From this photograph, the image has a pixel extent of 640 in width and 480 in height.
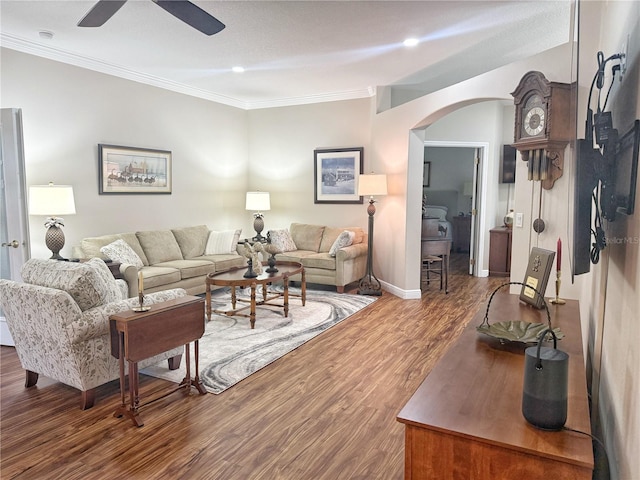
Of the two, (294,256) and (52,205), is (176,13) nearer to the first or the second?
(52,205)

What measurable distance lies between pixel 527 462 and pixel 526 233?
2.58 m

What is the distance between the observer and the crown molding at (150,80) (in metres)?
4.36

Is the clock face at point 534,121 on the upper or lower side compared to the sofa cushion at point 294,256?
upper

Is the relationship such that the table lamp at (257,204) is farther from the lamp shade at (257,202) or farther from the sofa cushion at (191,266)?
the sofa cushion at (191,266)

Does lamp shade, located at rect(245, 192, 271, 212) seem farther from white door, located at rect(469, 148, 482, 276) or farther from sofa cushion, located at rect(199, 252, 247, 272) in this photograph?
white door, located at rect(469, 148, 482, 276)

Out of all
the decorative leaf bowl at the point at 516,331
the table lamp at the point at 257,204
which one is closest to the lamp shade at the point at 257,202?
the table lamp at the point at 257,204

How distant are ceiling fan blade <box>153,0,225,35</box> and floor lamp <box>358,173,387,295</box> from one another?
10.2ft

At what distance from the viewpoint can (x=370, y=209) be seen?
5863 millimetres

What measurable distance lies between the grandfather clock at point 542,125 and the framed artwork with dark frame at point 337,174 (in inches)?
140

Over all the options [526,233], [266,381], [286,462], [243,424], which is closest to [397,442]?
[286,462]

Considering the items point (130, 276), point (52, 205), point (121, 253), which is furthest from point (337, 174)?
point (52, 205)

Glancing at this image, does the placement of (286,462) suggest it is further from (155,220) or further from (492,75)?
(155,220)

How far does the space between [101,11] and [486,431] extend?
3.10 m

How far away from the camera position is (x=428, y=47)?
4.47 m
